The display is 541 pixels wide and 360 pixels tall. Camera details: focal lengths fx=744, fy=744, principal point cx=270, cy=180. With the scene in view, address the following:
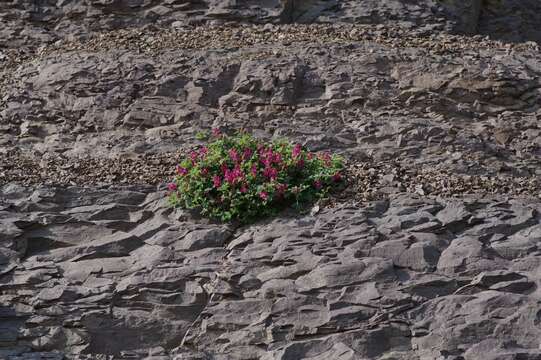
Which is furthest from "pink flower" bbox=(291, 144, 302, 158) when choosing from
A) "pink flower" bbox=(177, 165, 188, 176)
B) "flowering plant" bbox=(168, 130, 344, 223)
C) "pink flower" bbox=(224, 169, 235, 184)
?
"pink flower" bbox=(177, 165, 188, 176)

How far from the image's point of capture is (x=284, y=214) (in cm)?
754

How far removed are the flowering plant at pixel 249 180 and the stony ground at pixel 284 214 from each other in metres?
0.20

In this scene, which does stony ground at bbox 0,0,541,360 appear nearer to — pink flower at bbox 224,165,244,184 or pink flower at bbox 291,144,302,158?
pink flower at bbox 224,165,244,184

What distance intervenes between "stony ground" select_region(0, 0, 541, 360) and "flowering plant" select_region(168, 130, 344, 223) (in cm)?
20

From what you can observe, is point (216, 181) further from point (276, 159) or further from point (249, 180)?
point (276, 159)

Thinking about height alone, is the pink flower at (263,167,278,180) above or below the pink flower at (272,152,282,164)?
below

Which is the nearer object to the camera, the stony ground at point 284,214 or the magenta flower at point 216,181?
the stony ground at point 284,214

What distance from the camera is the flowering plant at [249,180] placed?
24.7 feet

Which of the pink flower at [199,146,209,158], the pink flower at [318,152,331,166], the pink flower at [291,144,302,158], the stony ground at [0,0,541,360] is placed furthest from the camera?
the pink flower at [199,146,209,158]

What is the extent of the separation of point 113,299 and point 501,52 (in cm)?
696

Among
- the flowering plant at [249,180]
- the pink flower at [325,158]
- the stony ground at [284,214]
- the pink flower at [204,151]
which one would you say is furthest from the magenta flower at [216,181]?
the pink flower at [325,158]

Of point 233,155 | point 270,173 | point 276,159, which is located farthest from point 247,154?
point 270,173

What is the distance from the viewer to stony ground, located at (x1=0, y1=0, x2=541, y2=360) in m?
6.40

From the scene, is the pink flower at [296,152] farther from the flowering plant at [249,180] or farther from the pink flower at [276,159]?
the pink flower at [276,159]
